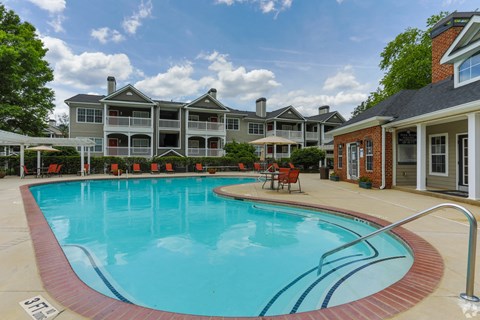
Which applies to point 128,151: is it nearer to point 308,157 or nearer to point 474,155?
point 308,157

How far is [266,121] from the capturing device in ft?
106

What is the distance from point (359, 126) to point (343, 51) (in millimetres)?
8183

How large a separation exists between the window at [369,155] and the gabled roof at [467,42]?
4605 mm

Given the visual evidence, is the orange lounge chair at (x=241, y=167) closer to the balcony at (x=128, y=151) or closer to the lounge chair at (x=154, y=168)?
Result: the lounge chair at (x=154, y=168)

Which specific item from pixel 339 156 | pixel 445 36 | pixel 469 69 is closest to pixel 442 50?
pixel 445 36

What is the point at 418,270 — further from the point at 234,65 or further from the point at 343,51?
the point at 234,65

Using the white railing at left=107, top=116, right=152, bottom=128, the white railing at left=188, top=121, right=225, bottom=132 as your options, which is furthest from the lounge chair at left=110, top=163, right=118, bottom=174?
the white railing at left=188, top=121, right=225, bottom=132

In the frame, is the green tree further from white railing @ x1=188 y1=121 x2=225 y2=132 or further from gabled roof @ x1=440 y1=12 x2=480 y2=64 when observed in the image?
gabled roof @ x1=440 y1=12 x2=480 y2=64

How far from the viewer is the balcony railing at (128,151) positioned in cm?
2373

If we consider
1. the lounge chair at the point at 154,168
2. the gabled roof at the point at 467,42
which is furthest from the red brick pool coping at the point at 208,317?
the lounge chair at the point at 154,168

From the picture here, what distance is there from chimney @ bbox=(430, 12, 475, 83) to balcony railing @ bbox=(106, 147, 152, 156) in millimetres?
22736

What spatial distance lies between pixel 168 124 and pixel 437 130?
22341mm

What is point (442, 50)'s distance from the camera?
12.7 meters

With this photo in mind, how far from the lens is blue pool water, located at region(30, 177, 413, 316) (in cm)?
324
